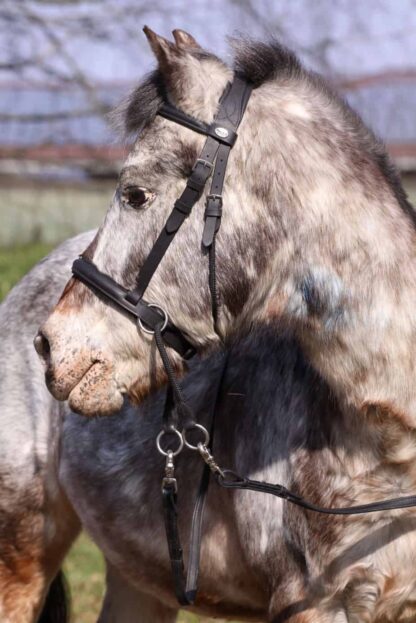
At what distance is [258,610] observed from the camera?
3.70 m

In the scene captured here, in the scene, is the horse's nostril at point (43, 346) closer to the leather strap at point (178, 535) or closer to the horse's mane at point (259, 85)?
the leather strap at point (178, 535)

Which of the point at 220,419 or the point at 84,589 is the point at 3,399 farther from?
the point at 84,589

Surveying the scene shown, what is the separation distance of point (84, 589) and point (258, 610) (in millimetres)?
2715

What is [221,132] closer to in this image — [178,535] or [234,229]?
[234,229]

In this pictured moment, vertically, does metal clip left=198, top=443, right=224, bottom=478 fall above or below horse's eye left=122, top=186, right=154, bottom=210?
below

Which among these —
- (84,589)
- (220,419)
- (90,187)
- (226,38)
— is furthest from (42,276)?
(90,187)

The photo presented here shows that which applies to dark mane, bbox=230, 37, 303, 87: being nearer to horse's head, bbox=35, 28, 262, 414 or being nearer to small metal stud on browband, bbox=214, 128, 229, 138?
horse's head, bbox=35, 28, 262, 414

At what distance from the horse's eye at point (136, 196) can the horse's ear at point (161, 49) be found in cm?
33

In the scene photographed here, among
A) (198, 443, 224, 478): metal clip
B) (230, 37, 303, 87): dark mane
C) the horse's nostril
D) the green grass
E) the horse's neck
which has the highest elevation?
(230, 37, 303, 87): dark mane

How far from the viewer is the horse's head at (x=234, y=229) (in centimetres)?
302

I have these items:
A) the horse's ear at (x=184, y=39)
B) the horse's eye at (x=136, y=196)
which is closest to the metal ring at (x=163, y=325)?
the horse's eye at (x=136, y=196)

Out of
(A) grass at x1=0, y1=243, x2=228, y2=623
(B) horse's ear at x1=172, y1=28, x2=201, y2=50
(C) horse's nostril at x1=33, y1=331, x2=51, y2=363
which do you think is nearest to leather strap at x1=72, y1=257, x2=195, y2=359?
(C) horse's nostril at x1=33, y1=331, x2=51, y2=363

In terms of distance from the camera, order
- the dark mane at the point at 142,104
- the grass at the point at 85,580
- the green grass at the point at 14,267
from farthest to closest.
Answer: the green grass at the point at 14,267 → the grass at the point at 85,580 → the dark mane at the point at 142,104

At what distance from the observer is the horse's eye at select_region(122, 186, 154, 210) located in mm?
3090
